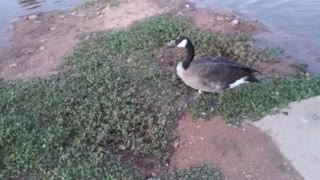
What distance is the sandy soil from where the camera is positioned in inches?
227

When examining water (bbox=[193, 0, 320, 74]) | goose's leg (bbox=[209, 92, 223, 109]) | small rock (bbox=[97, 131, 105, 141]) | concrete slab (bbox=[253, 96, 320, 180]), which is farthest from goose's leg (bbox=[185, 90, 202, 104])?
water (bbox=[193, 0, 320, 74])

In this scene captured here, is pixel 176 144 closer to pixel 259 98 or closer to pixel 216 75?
pixel 216 75

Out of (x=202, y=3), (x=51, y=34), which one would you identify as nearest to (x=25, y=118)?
(x=51, y=34)

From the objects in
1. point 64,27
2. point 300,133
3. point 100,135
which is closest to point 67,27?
point 64,27

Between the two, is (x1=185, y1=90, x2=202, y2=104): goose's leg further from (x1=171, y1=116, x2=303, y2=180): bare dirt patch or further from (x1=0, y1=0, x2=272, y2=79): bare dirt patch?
(x1=0, y1=0, x2=272, y2=79): bare dirt patch

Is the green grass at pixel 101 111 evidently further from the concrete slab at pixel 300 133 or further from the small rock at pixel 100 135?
the concrete slab at pixel 300 133

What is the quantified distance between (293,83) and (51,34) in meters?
5.19

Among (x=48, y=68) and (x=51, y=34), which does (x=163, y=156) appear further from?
(x=51, y=34)

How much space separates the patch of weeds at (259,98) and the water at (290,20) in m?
1.37

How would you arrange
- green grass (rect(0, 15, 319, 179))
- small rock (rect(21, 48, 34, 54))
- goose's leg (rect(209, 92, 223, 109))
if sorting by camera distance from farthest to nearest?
small rock (rect(21, 48, 34, 54)) → goose's leg (rect(209, 92, 223, 109)) → green grass (rect(0, 15, 319, 179))

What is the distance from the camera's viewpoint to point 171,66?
309 inches

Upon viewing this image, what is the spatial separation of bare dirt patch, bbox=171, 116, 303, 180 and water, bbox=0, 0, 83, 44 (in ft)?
21.8

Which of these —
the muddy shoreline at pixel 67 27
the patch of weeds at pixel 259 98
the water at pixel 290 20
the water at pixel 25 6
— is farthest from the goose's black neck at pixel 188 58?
the water at pixel 25 6

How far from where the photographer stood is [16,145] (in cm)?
600
